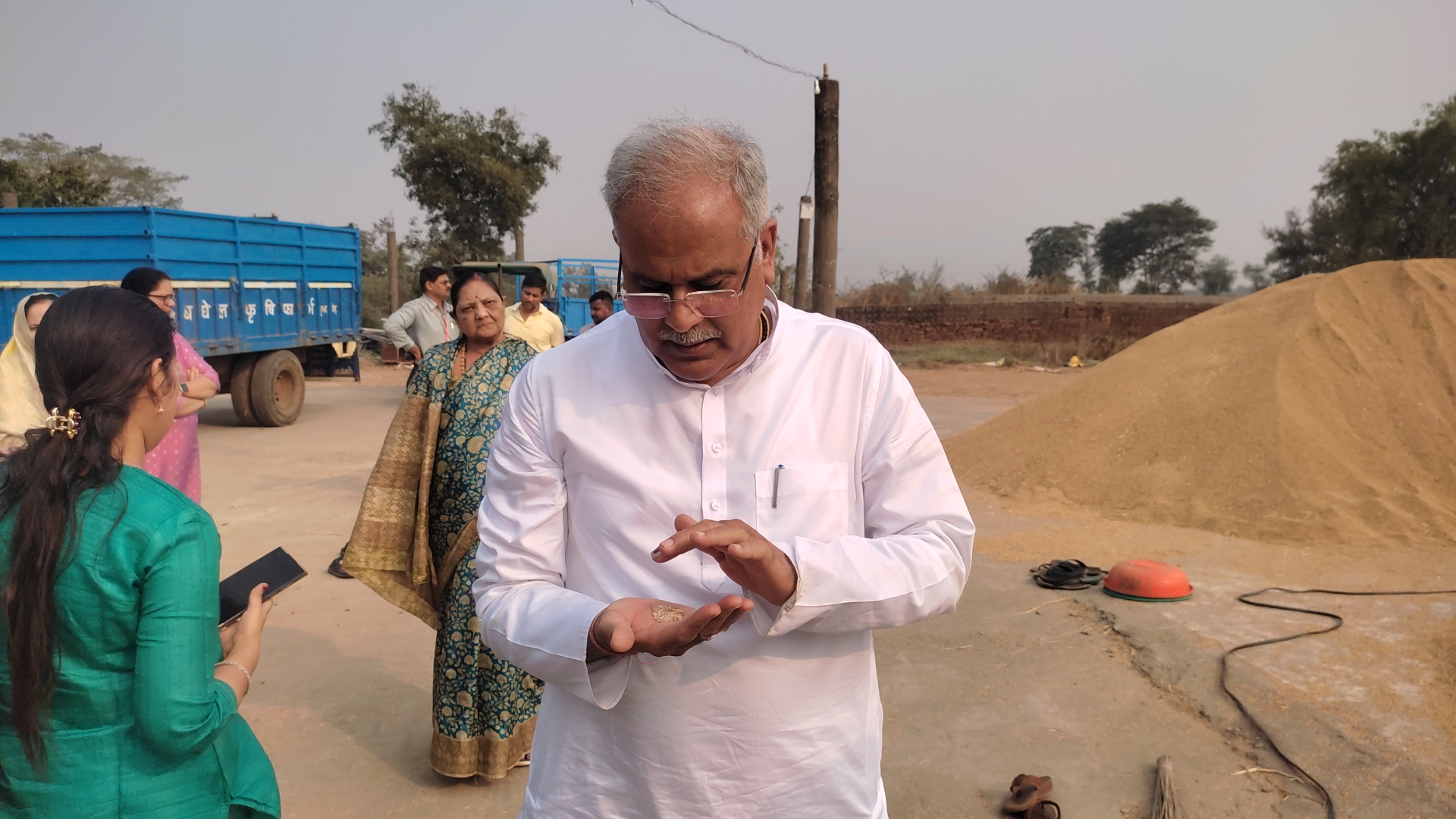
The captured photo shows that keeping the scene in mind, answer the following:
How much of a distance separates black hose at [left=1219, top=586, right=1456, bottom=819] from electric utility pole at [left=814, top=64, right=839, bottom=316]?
17.5 ft

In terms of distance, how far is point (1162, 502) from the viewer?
23.9 ft

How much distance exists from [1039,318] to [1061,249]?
90.8ft

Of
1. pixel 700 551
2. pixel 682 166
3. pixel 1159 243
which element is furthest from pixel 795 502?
pixel 1159 243

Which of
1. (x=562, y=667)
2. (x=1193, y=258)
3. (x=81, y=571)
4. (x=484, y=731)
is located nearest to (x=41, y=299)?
(x=484, y=731)

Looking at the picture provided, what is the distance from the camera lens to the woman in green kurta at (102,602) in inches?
60.9

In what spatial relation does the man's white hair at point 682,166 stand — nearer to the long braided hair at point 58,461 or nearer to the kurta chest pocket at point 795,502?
the kurta chest pocket at point 795,502

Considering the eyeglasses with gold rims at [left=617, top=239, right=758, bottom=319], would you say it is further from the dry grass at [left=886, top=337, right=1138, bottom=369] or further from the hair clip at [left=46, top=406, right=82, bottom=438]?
the dry grass at [left=886, top=337, right=1138, bottom=369]

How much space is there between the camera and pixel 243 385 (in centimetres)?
1126

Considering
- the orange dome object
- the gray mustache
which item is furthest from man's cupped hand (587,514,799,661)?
the orange dome object

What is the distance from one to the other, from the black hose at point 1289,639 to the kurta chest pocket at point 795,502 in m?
2.80

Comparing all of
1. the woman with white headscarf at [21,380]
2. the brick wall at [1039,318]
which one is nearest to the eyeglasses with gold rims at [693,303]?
the woman with white headscarf at [21,380]

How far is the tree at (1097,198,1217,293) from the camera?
1574 inches

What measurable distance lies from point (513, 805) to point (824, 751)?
7.16ft

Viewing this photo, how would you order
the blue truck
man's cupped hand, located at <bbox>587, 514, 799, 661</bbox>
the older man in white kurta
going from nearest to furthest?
man's cupped hand, located at <bbox>587, 514, 799, 661</bbox> → the older man in white kurta → the blue truck
